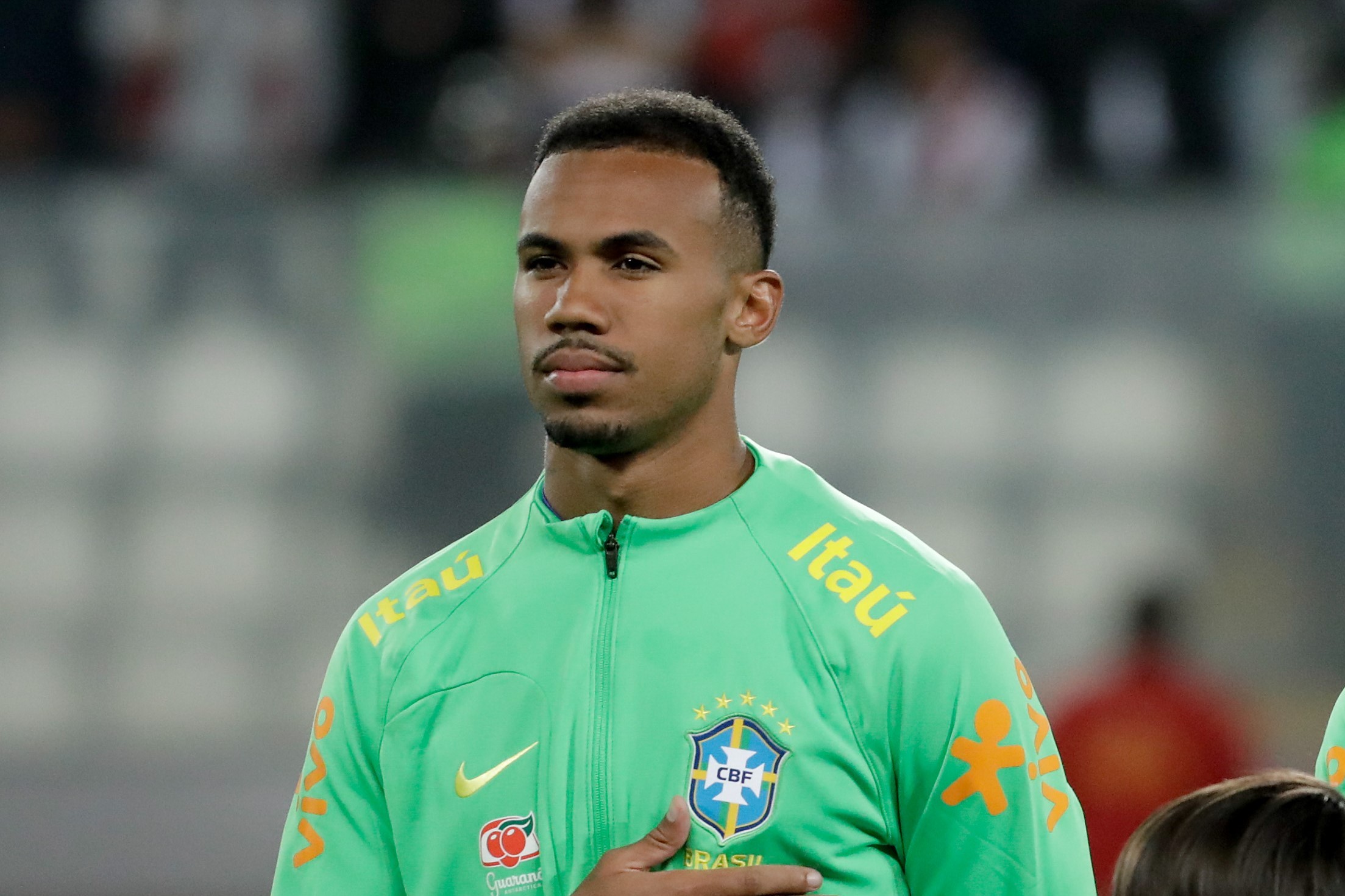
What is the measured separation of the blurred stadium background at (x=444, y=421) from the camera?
253 inches

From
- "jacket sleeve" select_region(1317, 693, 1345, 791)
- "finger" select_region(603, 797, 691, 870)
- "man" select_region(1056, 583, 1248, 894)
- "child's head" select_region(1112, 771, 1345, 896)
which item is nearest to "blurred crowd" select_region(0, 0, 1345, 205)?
"man" select_region(1056, 583, 1248, 894)

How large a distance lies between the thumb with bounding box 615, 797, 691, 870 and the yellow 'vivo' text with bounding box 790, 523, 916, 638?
29 centimetres

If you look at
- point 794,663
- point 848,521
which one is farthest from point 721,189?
point 794,663

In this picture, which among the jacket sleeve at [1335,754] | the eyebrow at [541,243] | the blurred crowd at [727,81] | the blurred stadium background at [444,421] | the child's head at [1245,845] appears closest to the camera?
the child's head at [1245,845]

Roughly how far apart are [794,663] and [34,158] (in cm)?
574

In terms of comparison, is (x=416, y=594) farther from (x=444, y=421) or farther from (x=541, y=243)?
(x=444, y=421)

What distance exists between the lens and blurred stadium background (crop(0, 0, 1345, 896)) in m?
6.44

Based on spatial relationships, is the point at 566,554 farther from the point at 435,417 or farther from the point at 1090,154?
the point at 1090,154

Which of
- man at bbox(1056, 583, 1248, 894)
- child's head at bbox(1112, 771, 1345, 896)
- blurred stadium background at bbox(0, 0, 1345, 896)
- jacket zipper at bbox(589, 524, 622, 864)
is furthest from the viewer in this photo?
blurred stadium background at bbox(0, 0, 1345, 896)

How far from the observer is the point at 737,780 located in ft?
6.79

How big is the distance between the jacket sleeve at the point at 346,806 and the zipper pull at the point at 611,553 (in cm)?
30

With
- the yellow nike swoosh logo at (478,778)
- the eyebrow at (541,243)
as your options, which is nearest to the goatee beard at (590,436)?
the eyebrow at (541,243)

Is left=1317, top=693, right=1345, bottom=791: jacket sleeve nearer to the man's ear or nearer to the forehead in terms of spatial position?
the man's ear

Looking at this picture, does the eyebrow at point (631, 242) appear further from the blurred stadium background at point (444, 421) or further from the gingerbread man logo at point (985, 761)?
the blurred stadium background at point (444, 421)
